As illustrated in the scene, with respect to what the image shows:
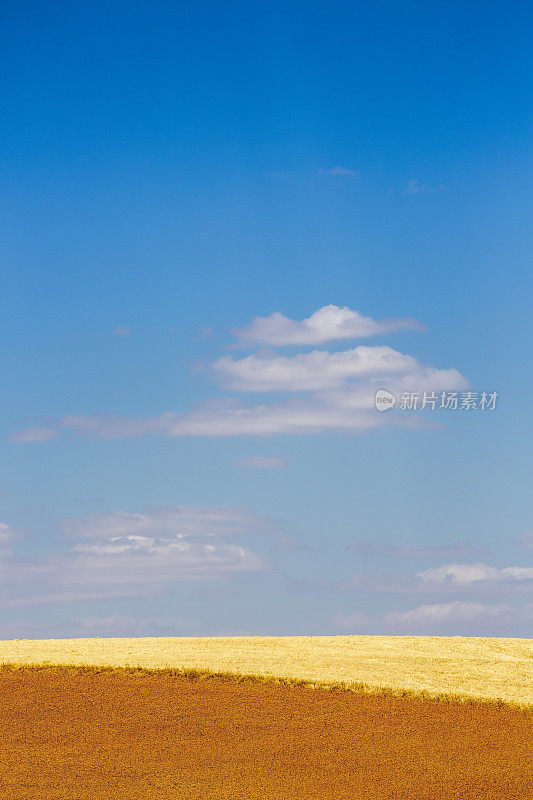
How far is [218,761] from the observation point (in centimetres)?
1352

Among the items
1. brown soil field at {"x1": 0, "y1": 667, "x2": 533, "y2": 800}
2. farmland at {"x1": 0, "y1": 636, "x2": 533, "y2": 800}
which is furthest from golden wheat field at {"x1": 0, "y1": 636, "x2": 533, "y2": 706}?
brown soil field at {"x1": 0, "y1": 667, "x2": 533, "y2": 800}

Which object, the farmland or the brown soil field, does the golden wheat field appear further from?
the brown soil field

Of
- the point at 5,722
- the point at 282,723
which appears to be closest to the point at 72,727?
the point at 5,722

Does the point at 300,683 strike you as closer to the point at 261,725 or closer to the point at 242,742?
the point at 261,725

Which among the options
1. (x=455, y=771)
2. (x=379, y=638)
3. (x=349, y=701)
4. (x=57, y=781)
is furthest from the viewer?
(x=379, y=638)

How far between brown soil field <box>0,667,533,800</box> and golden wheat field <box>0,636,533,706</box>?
89 centimetres

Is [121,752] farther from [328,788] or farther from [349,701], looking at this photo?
[349,701]

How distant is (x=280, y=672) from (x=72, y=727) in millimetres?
5344

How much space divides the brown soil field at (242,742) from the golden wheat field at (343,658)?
888 mm

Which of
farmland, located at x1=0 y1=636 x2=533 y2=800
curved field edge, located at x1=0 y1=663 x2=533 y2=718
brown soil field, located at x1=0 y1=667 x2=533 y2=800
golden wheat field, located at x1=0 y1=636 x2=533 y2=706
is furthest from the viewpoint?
golden wheat field, located at x1=0 y1=636 x2=533 y2=706

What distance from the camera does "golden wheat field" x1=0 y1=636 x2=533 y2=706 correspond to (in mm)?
18703

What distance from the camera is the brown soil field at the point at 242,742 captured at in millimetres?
12484

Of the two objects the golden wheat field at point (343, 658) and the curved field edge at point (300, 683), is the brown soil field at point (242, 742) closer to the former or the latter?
the curved field edge at point (300, 683)

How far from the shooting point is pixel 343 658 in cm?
2152
